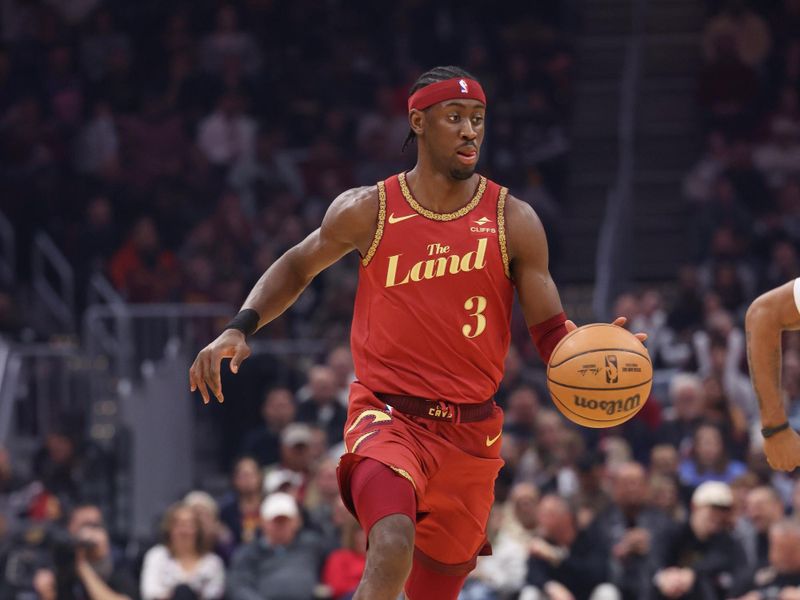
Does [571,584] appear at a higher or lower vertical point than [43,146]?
lower

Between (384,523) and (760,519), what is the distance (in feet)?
19.2

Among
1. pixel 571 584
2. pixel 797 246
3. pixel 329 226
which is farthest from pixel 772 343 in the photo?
pixel 797 246

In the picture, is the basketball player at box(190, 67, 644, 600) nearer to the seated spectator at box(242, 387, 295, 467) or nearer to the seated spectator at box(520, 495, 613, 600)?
the seated spectator at box(520, 495, 613, 600)

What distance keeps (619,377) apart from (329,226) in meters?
1.50

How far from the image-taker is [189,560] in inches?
482

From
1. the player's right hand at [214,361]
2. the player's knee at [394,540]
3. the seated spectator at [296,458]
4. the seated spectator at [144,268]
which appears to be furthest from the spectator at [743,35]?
the player's knee at [394,540]

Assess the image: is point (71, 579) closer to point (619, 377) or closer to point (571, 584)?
point (571, 584)

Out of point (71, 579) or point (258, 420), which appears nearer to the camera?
point (71, 579)

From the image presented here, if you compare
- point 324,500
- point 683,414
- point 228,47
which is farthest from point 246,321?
point 228,47

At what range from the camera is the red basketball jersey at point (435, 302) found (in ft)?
24.0

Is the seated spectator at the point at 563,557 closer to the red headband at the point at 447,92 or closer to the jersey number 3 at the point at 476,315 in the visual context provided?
the jersey number 3 at the point at 476,315

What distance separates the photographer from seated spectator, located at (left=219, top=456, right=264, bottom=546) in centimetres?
1307

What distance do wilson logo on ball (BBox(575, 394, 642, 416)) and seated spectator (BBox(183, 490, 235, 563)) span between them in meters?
5.74

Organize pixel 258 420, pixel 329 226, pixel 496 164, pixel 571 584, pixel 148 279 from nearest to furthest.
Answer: pixel 329 226, pixel 571 584, pixel 258 420, pixel 148 279, pixel 496 164
